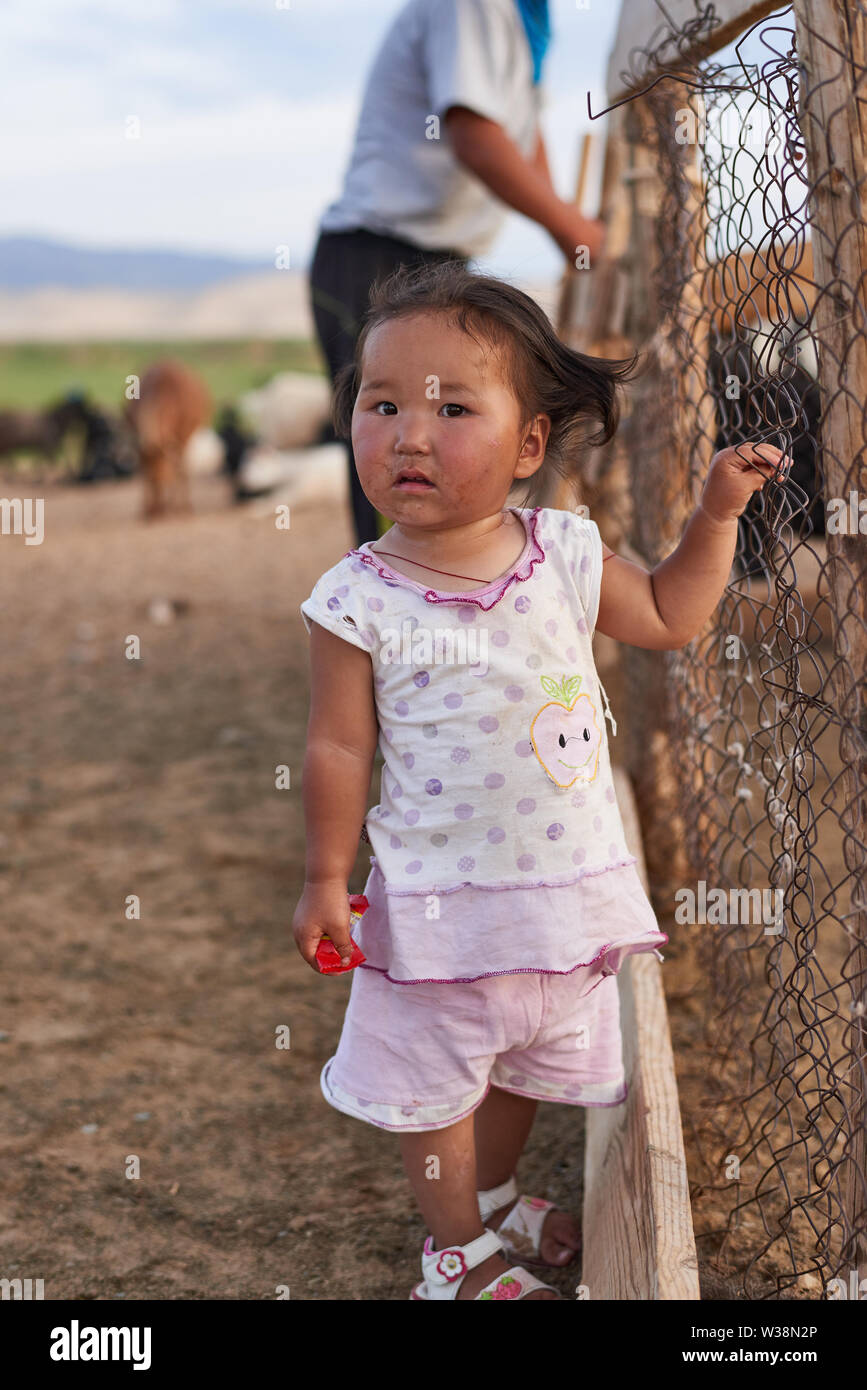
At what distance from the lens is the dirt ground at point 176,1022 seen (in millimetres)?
2109

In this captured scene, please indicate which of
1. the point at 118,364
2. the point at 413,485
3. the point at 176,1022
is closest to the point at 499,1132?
the point at 413,485

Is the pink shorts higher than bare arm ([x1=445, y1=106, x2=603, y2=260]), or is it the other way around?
bare arm ([x1=445, y1=106, x2=603, y2=260])

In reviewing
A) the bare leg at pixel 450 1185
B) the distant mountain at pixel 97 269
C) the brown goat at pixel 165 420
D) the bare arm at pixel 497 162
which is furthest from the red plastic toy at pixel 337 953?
the distant mountain at pixel 97 269

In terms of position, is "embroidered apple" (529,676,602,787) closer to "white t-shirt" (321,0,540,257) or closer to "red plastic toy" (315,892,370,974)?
"red plastic toy" (315,892,370,974)

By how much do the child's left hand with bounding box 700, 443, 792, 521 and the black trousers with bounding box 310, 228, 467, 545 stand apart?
1.91 m

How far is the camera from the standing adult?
121 inches

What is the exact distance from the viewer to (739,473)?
1562 millimetres

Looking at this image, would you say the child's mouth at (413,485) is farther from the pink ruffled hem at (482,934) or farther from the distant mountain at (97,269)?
the distant mountain at (97,269)

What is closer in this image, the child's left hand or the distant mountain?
the child's left hand

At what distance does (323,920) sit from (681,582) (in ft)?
2.09

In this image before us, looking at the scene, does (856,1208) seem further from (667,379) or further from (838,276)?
(667,379)

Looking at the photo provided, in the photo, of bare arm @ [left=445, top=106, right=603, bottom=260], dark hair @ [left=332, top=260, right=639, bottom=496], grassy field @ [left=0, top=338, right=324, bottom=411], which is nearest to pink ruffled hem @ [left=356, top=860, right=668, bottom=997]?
dark hair @ [left=332, top=260, right=639, bottom=496]

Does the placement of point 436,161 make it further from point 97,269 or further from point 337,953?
point 97,269
